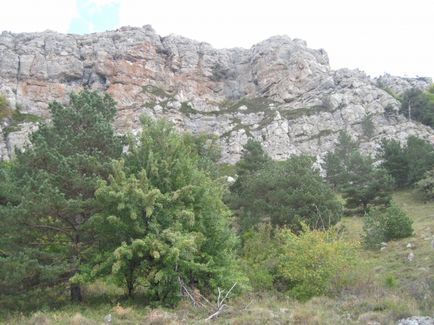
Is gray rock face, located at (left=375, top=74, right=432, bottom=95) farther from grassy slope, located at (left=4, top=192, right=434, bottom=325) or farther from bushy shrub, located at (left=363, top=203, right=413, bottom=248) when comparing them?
grassy slope, located at (left=4, top=192, right=434, bottom=325)

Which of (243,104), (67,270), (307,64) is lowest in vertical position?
(67,270)

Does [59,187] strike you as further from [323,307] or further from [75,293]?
[323,307]

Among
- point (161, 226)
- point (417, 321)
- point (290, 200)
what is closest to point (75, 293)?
point (161, 226)

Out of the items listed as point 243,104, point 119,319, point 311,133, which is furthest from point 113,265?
point 243,104

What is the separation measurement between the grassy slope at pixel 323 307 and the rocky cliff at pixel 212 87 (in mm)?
A: 53374

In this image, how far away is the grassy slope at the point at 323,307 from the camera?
48.1ft

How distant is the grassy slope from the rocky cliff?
53.4m

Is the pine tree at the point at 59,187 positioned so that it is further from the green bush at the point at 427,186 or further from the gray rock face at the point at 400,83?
the gray rock face at the point at 400,83

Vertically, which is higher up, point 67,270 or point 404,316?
point 67,270

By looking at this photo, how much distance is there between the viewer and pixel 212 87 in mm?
104375

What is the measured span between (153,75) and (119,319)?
88251 millimetres

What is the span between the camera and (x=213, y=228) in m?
19.7

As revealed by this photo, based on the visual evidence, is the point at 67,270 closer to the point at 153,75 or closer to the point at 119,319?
the point at 119,319

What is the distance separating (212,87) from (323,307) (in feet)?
299
